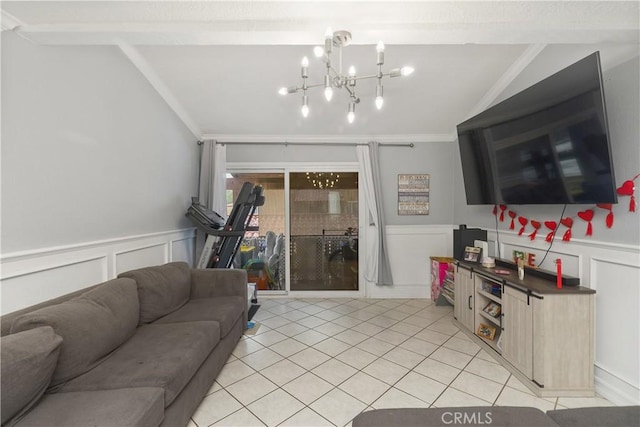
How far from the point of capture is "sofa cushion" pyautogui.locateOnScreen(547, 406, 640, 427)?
1.03m

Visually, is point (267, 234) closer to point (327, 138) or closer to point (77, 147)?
point (327, 138)

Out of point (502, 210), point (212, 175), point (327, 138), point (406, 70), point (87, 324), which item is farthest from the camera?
point (327, 138)

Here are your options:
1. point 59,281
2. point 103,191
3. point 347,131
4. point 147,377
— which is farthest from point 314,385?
point 347,131

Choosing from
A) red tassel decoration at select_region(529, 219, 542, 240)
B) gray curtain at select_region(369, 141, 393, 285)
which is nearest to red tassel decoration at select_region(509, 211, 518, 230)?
red tassel decoration at select_region(529, 219, 542, 240)

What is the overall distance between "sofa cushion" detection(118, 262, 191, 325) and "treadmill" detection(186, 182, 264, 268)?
62cm

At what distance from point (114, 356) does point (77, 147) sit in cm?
153

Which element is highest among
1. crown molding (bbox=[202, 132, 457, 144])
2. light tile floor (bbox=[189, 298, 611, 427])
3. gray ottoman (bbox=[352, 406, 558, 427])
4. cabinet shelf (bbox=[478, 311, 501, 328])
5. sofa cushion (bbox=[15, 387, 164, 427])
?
crown molding (bbox=[202, 132, 457, 144])

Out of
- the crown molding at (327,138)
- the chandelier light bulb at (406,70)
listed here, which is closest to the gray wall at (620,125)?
the chandelier light bulb at (406,70)

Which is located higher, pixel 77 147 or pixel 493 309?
pixel 77 147

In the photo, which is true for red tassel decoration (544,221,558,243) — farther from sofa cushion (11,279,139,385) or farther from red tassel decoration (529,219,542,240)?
sofa cushion (11,279,139,385)

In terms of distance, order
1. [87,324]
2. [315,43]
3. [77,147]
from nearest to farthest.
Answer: [87,324]
[315,43]
[77,147]

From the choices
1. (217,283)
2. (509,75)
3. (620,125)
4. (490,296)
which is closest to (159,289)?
(217,283)

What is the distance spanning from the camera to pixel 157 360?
1514 mm

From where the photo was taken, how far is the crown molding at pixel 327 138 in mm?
3982
